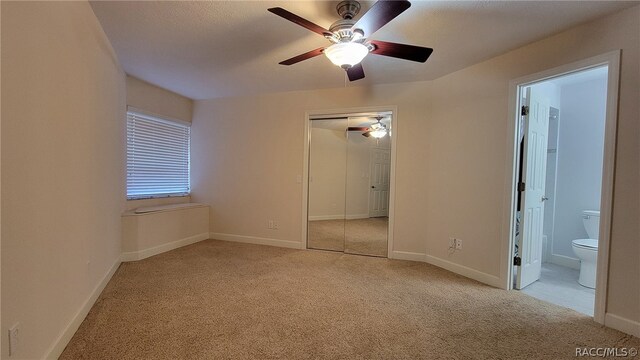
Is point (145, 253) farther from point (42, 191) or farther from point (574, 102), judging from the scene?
point (574, 102)

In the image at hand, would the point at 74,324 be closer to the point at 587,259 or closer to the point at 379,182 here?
the point at 379,182

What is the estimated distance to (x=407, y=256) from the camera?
367 centimetres

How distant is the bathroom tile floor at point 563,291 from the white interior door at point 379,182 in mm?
1814

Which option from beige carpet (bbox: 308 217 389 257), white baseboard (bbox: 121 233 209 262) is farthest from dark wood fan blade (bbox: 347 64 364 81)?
white baseboard (bbox: 121 233 209 262)

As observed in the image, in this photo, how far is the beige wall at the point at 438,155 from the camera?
2016 mm

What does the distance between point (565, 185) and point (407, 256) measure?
2.30 meters

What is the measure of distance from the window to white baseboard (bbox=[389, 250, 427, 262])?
3.45m

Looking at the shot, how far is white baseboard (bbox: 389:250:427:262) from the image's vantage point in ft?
11.9

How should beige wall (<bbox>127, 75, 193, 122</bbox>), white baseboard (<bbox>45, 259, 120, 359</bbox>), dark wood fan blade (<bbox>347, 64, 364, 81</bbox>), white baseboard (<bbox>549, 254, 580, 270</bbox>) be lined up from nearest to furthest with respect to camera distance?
white baseboard (<bbox>45, 259, 120, 359</bbox>)
dark wood fan blade (<bbox>347, 64, 364, 81</bbox>)
white baseboard (<bbox>549, 254, 580, 270</bbox>)
beige wall (<bbox>127, 75, 193, 122</bbox>)

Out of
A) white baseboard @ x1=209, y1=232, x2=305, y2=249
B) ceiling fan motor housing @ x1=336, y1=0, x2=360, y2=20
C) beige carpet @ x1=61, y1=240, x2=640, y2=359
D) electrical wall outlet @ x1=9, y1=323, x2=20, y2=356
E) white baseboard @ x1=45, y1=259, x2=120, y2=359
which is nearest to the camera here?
electrical wall outlet @ x1=9, y1=323, x2=20, y2=356

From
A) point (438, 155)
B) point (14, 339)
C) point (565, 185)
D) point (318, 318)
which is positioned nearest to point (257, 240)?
point (318, 318)

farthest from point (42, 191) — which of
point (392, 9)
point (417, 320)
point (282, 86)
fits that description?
point (282, 86)

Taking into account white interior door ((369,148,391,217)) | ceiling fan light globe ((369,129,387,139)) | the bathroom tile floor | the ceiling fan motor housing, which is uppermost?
the ceiling fan motor housing

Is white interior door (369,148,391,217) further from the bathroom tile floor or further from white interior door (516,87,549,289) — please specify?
the bathroom tile floor
